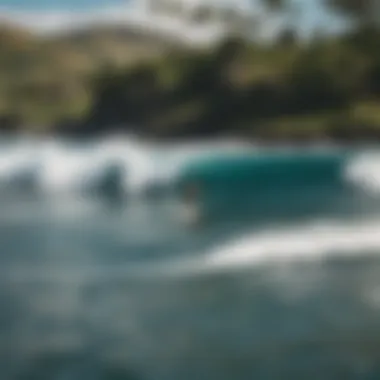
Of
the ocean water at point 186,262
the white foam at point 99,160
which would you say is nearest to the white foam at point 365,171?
the ocean water at point 186,262

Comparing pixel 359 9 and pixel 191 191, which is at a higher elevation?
A: pixel 359 9

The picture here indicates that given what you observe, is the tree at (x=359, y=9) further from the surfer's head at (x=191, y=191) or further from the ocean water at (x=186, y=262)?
the surfer's head at (x=191, y=191)

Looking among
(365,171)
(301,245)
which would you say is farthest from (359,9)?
(301,245)

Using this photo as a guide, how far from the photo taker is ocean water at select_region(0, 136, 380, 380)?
39.0 inches

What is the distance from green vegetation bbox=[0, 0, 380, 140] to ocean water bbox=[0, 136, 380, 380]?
0.03m

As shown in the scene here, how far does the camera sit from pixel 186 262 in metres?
1.04

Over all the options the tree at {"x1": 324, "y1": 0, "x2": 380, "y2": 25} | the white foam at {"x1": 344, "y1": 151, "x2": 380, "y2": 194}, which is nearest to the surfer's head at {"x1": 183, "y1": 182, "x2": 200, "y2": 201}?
the white foam at {"x1": 344, "y1": 151, "x2": 380, "y2": 194}

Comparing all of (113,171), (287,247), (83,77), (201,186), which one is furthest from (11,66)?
(287,247)

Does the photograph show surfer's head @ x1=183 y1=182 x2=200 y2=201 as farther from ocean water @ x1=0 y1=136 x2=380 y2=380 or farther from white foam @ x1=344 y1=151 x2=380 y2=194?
white foam @ x1=344 y1=151 x2=380 y2=194

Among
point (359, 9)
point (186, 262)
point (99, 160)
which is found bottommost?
point (186, 262)

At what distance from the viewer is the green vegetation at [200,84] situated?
1.07 meters

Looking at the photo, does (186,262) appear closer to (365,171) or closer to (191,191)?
(191,191)

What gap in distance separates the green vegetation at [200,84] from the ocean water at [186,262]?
0.03 metres

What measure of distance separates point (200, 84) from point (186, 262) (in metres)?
0.25
